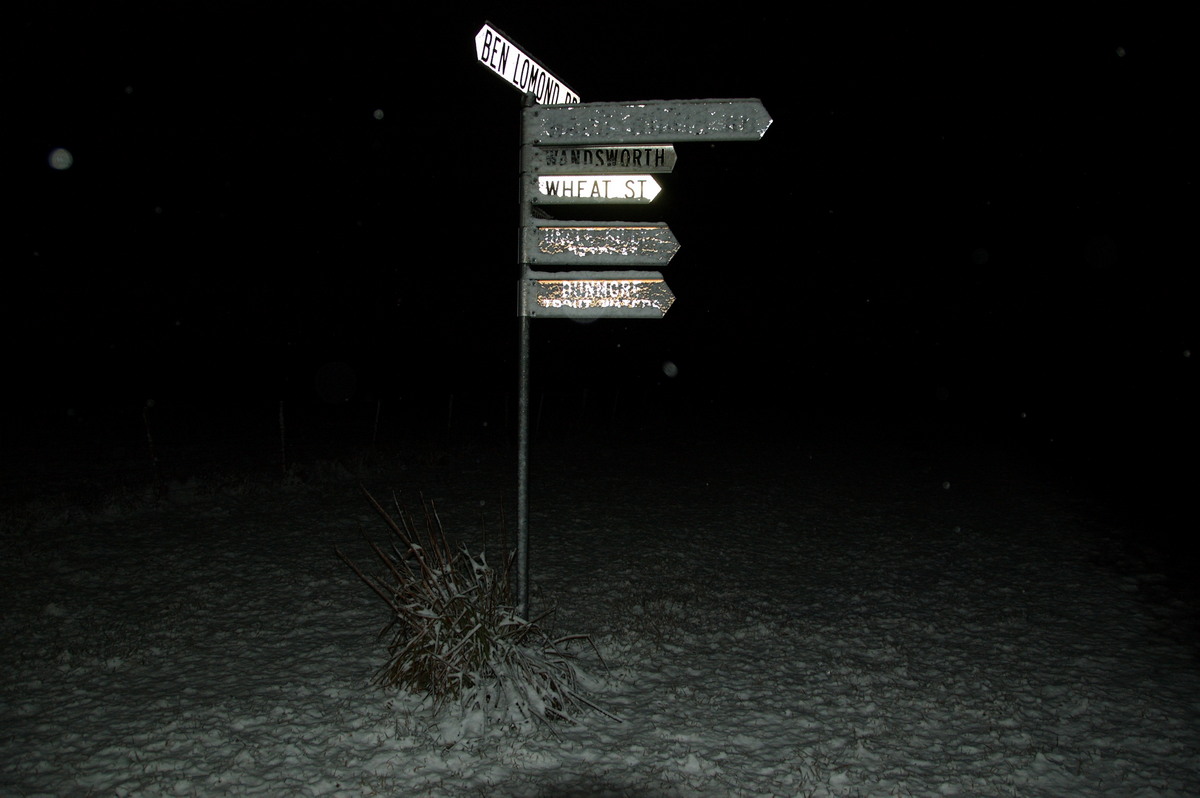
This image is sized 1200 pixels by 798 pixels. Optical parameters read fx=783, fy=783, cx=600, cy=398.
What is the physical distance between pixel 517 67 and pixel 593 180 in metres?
0.72

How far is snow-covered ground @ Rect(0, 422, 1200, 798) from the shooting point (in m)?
3.89

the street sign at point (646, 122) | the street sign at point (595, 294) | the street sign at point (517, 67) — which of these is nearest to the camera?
the street sign at point (517, 67)

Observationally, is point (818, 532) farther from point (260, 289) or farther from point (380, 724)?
point (260, 289)

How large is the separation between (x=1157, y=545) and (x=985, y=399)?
32.6 meters

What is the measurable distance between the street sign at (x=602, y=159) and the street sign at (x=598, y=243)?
0.97 feet

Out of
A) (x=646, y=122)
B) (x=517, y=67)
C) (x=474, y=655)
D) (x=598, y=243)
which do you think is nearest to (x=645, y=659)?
(x=474, y=655)

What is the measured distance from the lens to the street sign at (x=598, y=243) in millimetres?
4340

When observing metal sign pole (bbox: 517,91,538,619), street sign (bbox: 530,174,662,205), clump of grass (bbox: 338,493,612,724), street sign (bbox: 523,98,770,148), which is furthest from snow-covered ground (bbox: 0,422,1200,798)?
street sign (bbox: 523,98,770,148)

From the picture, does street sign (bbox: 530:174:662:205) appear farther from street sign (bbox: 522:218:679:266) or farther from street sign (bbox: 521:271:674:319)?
street sign (bbox: 521:271:674:319)

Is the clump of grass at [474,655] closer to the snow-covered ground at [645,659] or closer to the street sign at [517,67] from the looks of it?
the snow-covered ground at [645,659]

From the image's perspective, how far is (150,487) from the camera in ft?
34.4

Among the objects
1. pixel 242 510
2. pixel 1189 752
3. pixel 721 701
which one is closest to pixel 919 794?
pixel 721 701

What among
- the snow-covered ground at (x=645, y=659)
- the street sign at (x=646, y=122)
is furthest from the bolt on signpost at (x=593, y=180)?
the snow-covered ground at (x=645, y=659)

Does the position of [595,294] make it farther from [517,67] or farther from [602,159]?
[517,67]
